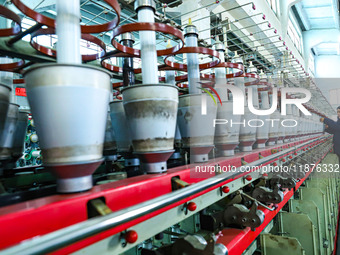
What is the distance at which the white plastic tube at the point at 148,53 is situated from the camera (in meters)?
0.90

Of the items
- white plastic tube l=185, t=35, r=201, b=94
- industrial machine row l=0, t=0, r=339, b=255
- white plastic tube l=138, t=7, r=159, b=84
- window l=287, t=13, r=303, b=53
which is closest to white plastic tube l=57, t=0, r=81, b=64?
industrial machine row l=0, t=0, r=339, b=255

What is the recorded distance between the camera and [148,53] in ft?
3.01

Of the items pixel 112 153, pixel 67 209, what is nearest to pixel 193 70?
pixel 112 153

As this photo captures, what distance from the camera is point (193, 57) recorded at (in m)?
1.37

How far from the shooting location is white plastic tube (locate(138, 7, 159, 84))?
0.90 metres

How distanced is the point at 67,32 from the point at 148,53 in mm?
316

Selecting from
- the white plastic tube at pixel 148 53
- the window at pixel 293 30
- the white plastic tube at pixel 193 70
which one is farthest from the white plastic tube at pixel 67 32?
the window at pixel 293 30

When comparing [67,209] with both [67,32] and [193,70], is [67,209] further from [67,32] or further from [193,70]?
[193,70]

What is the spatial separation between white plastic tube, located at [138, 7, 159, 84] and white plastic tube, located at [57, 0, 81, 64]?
28cm

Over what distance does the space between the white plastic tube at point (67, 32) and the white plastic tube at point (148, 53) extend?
0.28 meters

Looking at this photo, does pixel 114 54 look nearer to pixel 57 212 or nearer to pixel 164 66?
pixel 164 66

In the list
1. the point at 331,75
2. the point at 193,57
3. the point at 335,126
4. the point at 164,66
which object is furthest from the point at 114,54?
the point at 331,75

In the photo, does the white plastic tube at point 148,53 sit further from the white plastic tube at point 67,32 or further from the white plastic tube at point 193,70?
the white plastic tube at point 193,70

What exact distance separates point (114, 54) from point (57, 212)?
0.74 metres
